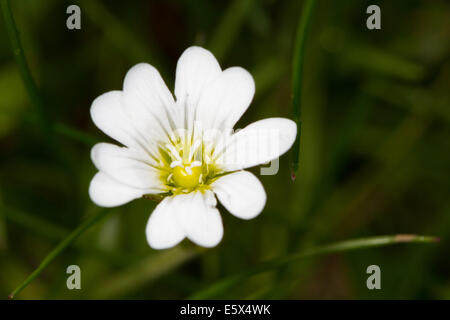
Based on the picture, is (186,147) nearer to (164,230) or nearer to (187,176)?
(187,176)

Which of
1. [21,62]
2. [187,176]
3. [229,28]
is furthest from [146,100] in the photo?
[229,28]

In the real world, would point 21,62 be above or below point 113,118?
above

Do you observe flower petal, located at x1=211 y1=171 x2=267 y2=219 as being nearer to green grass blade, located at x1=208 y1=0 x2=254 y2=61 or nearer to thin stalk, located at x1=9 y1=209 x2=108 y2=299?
thin stalk, located at x1=9 y1=209 x2=108 y2=299

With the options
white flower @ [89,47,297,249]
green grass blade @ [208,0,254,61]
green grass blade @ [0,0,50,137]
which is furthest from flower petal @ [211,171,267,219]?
green grass blade @ [208,0,254,61]

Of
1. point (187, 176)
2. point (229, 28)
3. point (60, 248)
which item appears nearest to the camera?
point (60, 248)

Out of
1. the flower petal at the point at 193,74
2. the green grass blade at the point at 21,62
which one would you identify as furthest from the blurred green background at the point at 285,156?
the flower petal at the point at 193,74

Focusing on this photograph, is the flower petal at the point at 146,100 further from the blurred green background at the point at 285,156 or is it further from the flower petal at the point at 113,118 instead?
the blurred green background at the point at 285,156
